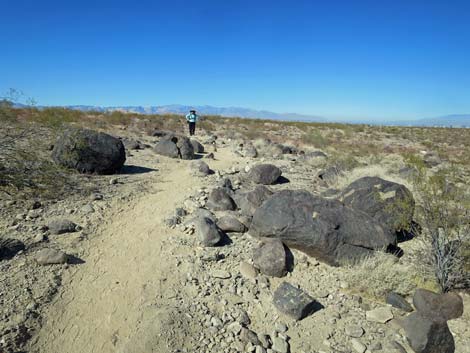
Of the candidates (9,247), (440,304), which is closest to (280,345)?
(440,304)

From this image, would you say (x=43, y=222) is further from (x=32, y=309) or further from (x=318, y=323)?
(x=318, y=323)

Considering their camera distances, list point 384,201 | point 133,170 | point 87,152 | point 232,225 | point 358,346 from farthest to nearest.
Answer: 1. point 133,170
2. point 87,152
3. point 384,201
4. point 232,225
5. point 358,346

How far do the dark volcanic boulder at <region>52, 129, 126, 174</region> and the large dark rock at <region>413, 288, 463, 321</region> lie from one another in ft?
31.5

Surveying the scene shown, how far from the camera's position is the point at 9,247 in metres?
5.75

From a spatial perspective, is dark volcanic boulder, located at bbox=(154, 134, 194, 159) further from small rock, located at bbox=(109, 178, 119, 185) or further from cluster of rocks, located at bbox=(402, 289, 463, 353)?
cluster of rocks, located at bbox=(402, 289, 463, 353)

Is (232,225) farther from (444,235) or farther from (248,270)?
(444,235)

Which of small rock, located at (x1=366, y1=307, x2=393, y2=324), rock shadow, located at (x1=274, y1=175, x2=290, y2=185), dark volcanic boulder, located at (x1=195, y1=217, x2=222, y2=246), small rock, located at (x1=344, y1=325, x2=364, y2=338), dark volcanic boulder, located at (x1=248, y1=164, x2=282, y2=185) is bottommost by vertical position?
small rock, located at (x1=344, y1=325, x2=364, y2=338)

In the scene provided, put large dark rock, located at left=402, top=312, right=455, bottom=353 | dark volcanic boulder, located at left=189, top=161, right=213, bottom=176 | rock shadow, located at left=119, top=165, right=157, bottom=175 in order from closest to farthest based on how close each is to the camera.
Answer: large dark rock, located at left=402, top=312, right=455, bottom=353 < rock shadow, located at left=119, top=165, right=157, bottom=175 < dark volcanic boulder, located at left=189, top=161, right=213, bottom=176

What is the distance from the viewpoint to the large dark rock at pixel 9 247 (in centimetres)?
558

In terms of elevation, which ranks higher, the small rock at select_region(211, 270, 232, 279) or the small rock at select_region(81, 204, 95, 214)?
the small rock at select_region(81, 204, 95, 214)

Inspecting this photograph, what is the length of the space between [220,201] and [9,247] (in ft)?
A: 15.8

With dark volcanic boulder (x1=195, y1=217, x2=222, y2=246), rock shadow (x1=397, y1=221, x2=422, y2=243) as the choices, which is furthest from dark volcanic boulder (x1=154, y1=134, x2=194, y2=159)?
rock shadow (x1=397, y1=221, x2=422, y2=243)

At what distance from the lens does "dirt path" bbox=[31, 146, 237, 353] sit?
431 cm

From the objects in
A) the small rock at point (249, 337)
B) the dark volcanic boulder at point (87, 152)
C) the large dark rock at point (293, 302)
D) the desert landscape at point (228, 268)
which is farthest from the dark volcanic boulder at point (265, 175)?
the small rock at point (249, 337)
